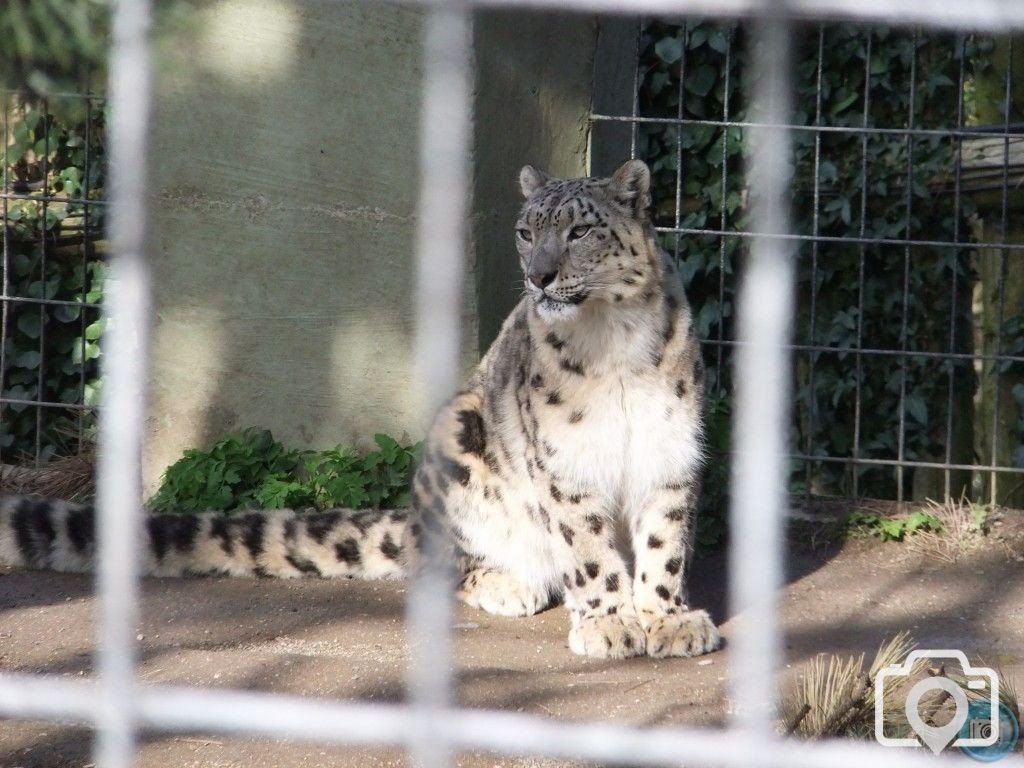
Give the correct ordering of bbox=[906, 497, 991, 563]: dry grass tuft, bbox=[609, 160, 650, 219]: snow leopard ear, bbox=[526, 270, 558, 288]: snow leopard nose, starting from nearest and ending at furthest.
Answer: bbox=[526, 270, 558, 288]: snow leopard nose < bbox=[609, 160, 650, 219]: snow leopard ear < bbox=[906, 497, 991, 563]: dry grass tuft

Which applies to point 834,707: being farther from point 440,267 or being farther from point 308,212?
point 308,212

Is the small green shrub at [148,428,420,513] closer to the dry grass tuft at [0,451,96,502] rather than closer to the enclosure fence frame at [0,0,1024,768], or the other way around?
the dry grass tuft at [0,451,96,502]

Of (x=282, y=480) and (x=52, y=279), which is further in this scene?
(x=52, y=279)

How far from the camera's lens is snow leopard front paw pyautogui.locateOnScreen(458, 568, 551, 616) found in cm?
441

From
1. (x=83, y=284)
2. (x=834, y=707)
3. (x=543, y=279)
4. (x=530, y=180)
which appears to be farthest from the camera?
(x=83, y=284)

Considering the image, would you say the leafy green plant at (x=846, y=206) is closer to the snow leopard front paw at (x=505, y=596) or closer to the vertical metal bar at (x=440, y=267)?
the snow leopard front paw at (x=505, y=596)

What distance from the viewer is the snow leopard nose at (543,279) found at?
3.88m

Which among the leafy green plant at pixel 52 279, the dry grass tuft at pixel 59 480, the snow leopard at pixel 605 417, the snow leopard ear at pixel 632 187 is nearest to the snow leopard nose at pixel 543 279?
the snow leopard at pixel 605 417

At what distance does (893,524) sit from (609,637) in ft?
5.66

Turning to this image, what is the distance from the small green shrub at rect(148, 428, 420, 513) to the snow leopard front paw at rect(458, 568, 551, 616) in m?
0.61

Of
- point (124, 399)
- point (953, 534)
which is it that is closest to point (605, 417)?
point (953, 534)

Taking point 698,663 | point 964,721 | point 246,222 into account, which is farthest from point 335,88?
point 964,721

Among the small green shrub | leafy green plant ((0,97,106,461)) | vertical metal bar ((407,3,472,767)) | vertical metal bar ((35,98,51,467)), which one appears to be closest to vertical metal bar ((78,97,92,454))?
leafy green plant ((0,97,106,461))

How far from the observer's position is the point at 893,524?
5172mm
